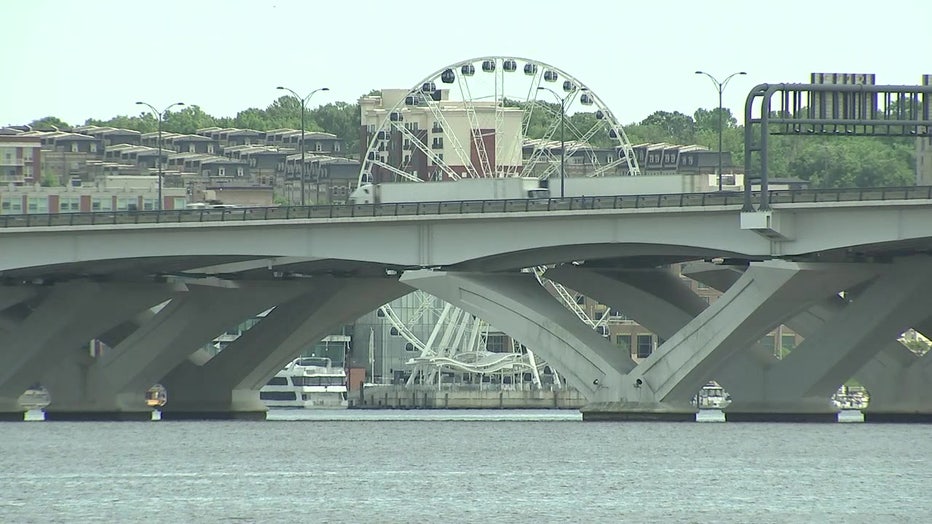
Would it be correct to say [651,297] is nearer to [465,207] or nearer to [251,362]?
[465,207]

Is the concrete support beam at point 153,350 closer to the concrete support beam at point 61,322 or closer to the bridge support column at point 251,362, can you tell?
the concrete support beam at point 61,322

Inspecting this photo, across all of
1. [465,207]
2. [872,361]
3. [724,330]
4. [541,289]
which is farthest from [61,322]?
[872,361]

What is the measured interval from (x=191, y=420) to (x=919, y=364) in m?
41.3

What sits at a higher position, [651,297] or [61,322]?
[651,297]

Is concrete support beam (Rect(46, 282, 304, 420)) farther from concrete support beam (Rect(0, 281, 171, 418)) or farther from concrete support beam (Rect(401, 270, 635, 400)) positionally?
concrete support beam (Rect(401, 270, 635, 400))

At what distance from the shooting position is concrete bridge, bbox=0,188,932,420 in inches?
4350

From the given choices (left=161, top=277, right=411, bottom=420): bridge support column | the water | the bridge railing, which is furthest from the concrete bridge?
the water

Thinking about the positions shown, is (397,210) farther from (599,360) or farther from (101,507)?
(101,507)

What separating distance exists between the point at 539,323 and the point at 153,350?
92.6 feet

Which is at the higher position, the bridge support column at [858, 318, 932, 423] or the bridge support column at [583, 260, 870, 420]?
the bridge support column at [583, 260, 870, 420]

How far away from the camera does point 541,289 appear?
4729 inches

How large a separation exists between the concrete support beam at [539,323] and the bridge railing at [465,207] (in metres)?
3.44

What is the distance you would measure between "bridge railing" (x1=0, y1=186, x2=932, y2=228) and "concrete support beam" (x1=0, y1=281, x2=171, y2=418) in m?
8.22

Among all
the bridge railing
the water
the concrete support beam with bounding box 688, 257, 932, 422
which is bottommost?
the water
